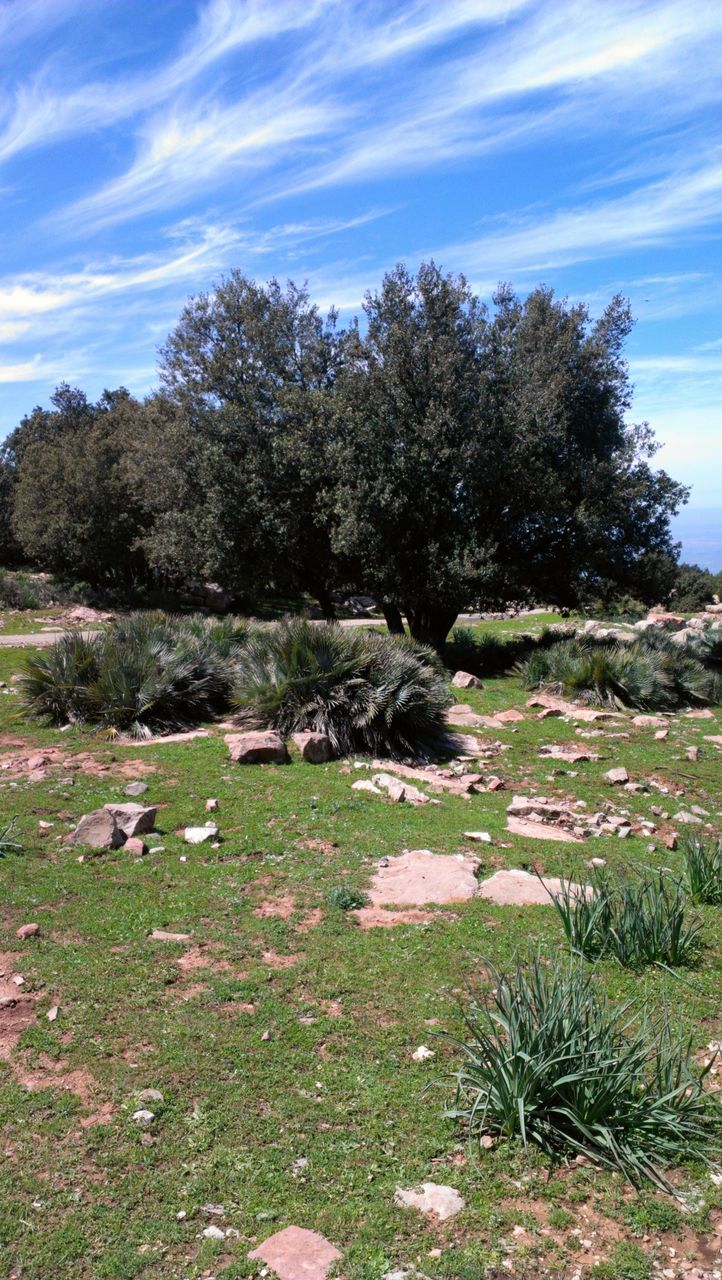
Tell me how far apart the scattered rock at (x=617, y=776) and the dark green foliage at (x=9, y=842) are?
7449 millimetres

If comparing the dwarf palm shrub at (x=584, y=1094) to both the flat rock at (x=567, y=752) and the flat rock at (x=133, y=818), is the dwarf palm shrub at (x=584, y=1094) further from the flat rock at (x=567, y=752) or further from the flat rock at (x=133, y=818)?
the flat rock at (x=567, y=752)

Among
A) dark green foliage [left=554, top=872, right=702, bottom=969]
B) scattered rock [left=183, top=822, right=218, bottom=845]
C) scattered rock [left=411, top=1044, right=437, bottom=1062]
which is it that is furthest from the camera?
scattered rock [left=183, top=822, right=218, bottom=845]

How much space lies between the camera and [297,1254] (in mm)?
3582

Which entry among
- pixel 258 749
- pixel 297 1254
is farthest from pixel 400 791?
pixel 297 1254

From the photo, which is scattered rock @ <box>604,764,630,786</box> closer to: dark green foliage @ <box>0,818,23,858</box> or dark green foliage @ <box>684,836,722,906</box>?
dark green foliage @ <box>684,836,722,906</box>

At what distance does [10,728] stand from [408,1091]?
989 centimetres

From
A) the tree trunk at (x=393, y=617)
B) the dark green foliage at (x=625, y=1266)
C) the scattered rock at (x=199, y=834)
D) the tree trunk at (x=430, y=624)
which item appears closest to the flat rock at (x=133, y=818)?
the scattered rock at (x=199, y=834)

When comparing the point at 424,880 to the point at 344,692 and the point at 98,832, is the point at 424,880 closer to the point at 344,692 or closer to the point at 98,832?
the point at 98,832

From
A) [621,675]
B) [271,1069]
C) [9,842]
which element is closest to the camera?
[271,1069]

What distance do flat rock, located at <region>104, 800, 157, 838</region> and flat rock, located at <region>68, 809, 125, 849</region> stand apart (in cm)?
10

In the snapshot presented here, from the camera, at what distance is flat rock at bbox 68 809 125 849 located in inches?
320

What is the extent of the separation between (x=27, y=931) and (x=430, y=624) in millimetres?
15779

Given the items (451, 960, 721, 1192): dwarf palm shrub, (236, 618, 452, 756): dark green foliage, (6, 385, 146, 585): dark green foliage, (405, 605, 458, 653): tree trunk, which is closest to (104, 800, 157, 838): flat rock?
(236, 618, 452, 756): dark green foliage

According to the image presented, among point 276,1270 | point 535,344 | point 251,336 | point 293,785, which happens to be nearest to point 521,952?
point 276,1270
